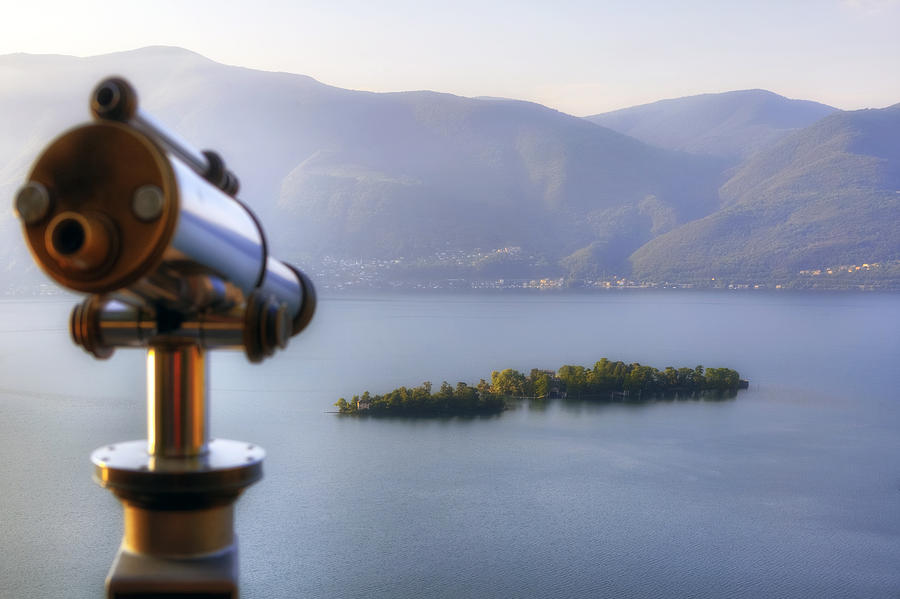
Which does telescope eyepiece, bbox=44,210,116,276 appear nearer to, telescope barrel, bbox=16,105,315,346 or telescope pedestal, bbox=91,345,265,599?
telescope barrel, bbox=16,105,315,346

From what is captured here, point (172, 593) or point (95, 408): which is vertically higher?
point (172, 593)

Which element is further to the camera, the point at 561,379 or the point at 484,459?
the point at 561,379

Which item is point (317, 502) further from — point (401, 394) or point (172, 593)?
point (172, 593)

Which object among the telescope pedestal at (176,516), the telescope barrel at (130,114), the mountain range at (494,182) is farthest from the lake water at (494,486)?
the mountain range at (494,182)

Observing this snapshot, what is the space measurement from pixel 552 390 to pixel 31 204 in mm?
47024

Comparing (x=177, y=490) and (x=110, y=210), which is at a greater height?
(x=110, y=210)

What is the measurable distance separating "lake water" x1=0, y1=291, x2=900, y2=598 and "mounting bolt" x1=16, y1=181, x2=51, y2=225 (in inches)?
378

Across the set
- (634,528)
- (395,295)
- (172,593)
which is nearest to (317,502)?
(634,528)

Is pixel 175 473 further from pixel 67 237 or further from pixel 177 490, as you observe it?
pixel 67 237

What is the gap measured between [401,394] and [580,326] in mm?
43274

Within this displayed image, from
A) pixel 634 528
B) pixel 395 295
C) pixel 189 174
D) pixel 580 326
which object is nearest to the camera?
pixel 189 174

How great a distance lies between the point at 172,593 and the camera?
0.74 m

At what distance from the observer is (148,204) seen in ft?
1.82

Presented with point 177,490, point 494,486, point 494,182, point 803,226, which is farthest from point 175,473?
point 494,182
